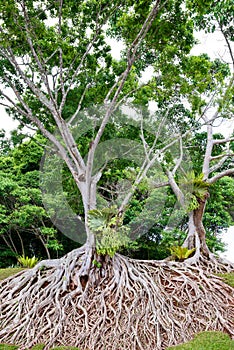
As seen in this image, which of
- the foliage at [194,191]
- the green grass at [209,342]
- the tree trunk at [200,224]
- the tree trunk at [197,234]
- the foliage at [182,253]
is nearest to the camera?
the green grass at [209,342]

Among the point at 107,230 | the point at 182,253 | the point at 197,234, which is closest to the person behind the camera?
the point at 107,230

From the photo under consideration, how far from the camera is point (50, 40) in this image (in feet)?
22.4

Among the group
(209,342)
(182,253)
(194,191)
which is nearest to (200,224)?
(194,191)

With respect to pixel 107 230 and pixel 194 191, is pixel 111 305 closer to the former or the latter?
pixel 107 230

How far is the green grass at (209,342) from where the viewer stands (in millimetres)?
4977

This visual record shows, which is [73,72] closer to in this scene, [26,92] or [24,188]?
[26,92]

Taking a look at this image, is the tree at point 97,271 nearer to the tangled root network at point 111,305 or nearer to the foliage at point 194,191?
the tangled root network at point 111,305

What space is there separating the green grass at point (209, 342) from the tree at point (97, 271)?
19 centimetres

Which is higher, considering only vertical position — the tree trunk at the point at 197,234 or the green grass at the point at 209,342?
the tree trunk at the point at 197,234

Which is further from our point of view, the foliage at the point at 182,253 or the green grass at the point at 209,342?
the foliage at the point at 182,253

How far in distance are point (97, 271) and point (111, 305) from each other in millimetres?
743

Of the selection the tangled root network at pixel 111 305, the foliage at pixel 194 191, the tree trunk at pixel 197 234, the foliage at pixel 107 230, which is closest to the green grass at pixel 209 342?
the tangled root network at pixel 111 305

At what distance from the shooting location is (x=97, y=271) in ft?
21.1

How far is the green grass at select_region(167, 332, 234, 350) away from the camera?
16.3ft
